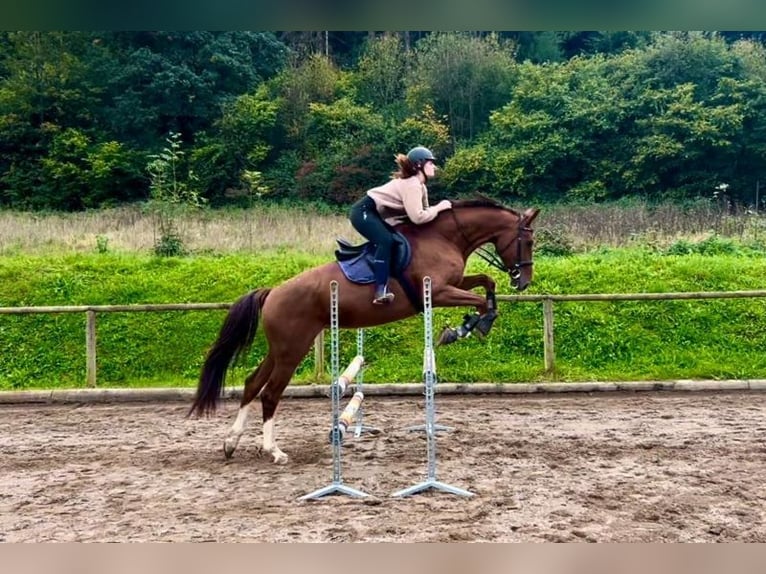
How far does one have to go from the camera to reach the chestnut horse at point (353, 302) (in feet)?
16.9

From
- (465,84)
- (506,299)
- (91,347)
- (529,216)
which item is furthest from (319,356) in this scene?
(465,84)

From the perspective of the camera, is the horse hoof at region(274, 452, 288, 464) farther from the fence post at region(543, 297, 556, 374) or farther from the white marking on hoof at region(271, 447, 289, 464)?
the fence post at region(543, 297, 556, 374)

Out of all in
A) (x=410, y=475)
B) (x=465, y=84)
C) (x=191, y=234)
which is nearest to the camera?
(x=410, y=475)

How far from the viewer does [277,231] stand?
1354cm

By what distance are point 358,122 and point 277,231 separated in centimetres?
1038

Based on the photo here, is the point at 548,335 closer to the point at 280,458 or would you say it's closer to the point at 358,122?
the point at 280,458

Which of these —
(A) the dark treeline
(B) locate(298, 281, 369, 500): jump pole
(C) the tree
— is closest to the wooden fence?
(B) locate(298, 281, 369, 500): jump pole

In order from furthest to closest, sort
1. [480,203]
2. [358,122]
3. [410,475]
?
[358,122] → [480,203] → [410,475]

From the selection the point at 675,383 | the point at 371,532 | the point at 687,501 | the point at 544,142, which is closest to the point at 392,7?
the point at 371,532

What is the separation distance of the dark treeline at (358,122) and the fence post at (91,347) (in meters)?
12.1

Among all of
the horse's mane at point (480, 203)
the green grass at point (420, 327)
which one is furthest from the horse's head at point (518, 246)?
the green grass at point (420, 327)

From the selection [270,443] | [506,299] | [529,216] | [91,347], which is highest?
[529,216]

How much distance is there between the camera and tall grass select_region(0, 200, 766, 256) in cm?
1270

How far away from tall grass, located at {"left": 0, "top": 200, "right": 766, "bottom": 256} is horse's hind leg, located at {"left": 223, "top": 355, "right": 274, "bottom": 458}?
690 centimetres
